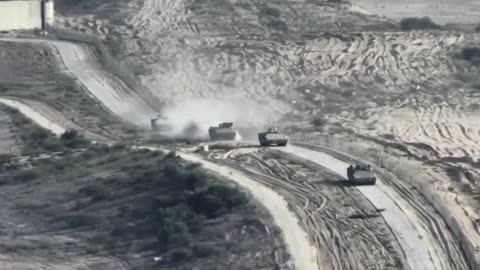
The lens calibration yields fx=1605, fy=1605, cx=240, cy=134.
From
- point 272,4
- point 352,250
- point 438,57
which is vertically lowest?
point 352,250

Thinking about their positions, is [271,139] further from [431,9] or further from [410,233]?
[431,9]

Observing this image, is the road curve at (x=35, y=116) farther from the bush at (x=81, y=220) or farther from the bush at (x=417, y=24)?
the bush at (x=417, y=24)

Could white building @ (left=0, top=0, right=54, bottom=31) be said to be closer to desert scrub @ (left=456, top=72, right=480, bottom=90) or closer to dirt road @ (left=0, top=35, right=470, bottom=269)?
dirt road @ (left=0, top=35, right=470, bottom=269)

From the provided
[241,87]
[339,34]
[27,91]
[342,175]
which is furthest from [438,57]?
[342,175]

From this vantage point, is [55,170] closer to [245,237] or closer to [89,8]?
[245,237]

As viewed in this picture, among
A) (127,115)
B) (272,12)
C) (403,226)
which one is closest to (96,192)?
(403,226)

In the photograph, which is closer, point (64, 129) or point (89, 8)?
point (64, 129)

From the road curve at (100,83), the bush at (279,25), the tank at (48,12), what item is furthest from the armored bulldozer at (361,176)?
the tank at (48,12)
